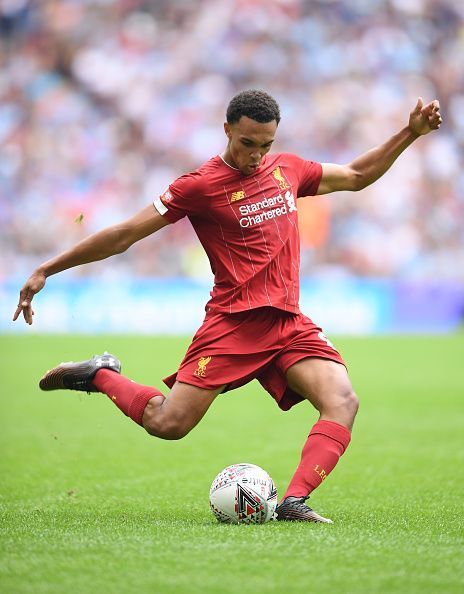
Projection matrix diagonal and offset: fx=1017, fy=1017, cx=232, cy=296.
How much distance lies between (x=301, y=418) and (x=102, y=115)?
18.5 m

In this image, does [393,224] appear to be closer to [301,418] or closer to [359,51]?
[359,51]

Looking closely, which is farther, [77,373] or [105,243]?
[77,373]

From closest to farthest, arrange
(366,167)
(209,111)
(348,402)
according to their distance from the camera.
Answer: (348,402), (366,167), (209,111)

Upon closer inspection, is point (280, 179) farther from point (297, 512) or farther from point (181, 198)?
point (297, 512)

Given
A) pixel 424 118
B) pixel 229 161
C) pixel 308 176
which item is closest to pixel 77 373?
pixel 229 161

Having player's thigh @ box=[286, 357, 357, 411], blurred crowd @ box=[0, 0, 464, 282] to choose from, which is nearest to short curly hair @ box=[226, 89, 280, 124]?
player's thigh @ box=[286, 357, 357, 411]

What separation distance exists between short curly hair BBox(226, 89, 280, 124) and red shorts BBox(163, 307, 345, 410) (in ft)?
3.45

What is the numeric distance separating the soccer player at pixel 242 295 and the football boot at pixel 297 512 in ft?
0.84

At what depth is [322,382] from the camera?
5547 millimetres

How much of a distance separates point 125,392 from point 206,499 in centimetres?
107

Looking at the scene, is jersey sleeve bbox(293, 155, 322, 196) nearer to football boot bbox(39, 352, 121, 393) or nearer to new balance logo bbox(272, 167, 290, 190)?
new balance logo bbox(272, 167, 290, 190)

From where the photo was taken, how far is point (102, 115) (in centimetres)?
2847

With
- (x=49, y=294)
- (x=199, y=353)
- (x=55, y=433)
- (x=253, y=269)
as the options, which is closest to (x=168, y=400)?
(x=199, y=353)

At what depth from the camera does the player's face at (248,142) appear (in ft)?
17.9
